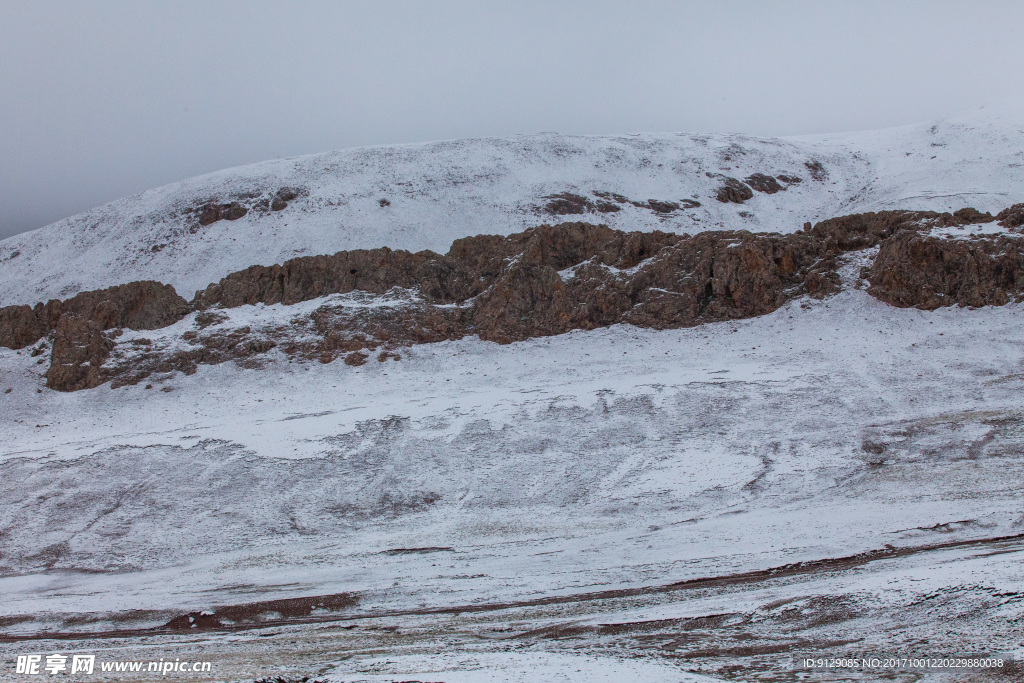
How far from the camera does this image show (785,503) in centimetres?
1670

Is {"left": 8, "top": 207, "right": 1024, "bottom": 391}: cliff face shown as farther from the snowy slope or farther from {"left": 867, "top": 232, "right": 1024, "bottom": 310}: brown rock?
the snowy slope

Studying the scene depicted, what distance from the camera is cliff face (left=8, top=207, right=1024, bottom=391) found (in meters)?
28.3

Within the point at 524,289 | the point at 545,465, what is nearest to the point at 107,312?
the point at 524,289

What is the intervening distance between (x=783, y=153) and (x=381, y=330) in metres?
45.6

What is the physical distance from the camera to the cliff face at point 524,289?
28.3 meters

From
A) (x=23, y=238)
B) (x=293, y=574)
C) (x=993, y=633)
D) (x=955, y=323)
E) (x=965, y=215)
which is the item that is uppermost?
(x=23, y=238)

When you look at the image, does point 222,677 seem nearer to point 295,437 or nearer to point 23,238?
point 295,437

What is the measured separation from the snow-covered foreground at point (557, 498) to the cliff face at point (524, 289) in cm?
139

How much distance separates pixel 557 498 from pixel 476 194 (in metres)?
34.6

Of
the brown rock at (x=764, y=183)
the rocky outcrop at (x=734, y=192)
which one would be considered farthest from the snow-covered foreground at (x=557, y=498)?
the brown rock at (x=764, y=183)

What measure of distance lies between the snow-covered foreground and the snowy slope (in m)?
13.9

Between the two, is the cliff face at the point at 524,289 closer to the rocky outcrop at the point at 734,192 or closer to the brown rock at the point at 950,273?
the brown rock at the point at 950,273

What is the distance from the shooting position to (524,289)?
103ft

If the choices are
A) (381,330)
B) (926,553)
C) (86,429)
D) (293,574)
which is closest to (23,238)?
(86,429)
